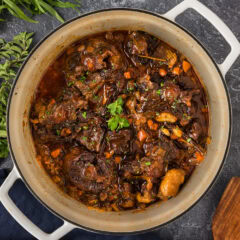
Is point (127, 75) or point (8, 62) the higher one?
point (127, 75)

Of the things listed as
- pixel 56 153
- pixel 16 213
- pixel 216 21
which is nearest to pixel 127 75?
pixel 216 21

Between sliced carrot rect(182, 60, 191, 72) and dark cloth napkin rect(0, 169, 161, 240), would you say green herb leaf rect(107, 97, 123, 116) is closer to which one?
sliced carrot rect(182, 60, 191, 72)

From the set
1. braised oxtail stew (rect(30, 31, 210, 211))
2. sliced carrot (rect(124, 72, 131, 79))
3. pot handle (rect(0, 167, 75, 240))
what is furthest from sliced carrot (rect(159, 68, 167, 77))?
pot handle (rect(0, 167, 75, 240))

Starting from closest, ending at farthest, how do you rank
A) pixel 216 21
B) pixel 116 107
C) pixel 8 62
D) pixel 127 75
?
pixel 216 21, pixel 116 107, pixel 127 75, pixel 8 62

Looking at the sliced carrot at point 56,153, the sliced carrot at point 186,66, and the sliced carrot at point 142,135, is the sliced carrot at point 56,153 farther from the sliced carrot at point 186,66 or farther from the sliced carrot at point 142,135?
the sliced carrot at point 186,66

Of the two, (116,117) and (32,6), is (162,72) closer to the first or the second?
(116,117)

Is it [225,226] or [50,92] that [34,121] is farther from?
[225,226]

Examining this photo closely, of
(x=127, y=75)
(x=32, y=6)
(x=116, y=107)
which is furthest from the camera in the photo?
(x=32, y=6)
